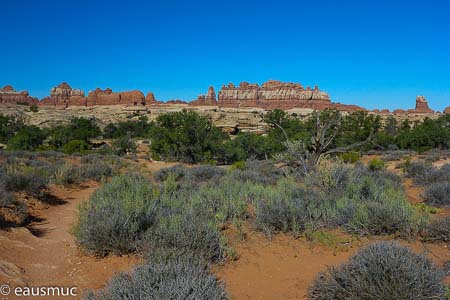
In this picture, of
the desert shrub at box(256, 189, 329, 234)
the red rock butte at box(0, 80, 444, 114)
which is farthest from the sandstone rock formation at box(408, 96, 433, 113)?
the desert shrub at box(256, 189, 329, 234)

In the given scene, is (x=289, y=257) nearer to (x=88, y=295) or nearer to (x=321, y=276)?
(x=321, y=276)

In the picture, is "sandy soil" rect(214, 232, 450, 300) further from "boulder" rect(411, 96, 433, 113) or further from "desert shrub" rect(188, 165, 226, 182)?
"boulder" rect(411, 96, 433, 113)

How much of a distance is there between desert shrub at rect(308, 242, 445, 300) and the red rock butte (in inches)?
3967

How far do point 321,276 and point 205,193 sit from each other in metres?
4.30

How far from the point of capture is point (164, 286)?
300 centimetres

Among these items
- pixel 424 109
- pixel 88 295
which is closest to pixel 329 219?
pixel 88 295

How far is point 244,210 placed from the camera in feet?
22.6

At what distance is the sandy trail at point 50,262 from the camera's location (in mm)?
4113

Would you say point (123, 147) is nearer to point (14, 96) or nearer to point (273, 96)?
point (273, 96)

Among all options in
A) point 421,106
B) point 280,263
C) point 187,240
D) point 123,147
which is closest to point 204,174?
point 280,263

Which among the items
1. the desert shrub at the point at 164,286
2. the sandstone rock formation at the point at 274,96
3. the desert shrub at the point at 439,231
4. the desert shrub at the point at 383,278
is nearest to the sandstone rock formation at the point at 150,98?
the sandstone rock formation at the point at 274,96

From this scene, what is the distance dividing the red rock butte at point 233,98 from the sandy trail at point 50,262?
320 feet

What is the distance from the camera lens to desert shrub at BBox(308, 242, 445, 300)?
3.12m

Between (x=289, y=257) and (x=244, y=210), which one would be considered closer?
(x=289, y=257)
